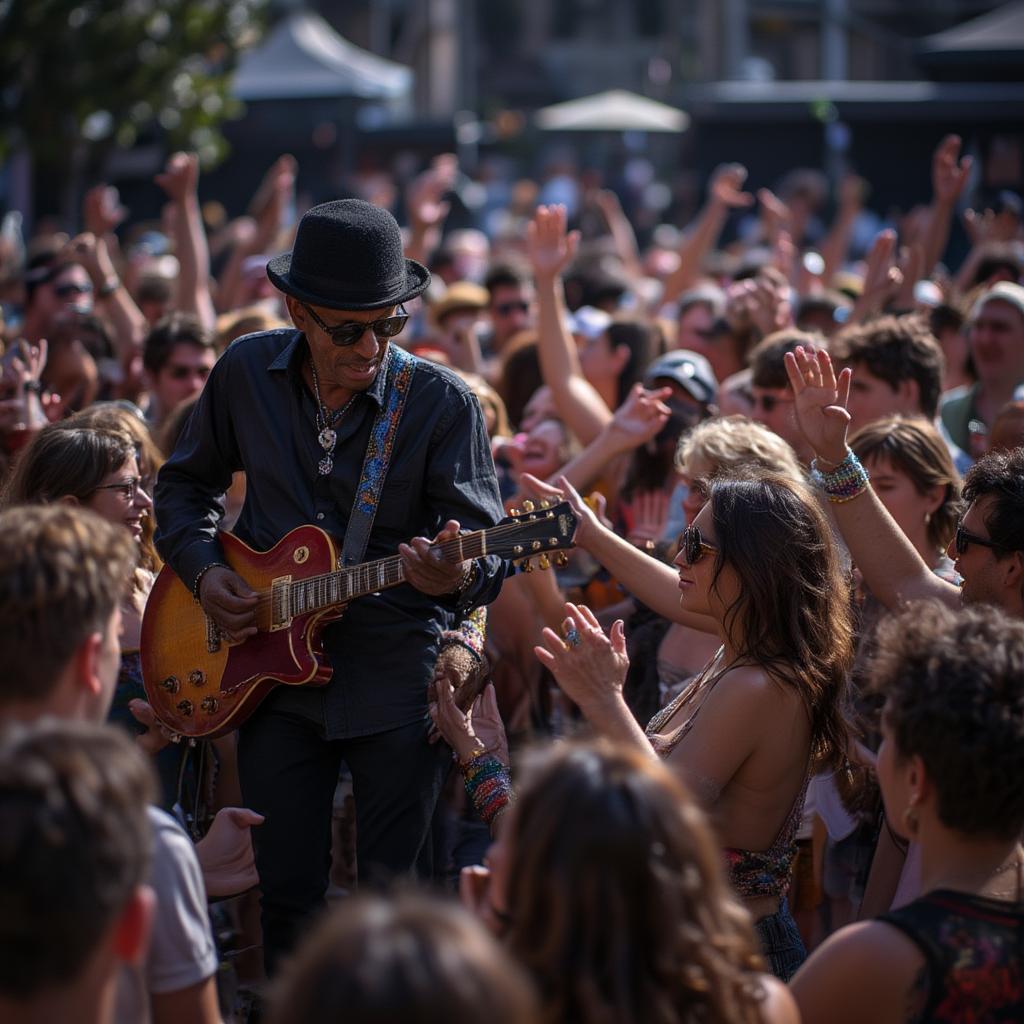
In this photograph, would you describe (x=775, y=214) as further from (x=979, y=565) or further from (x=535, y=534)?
(x=535, y=534)

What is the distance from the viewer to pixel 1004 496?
383 cm

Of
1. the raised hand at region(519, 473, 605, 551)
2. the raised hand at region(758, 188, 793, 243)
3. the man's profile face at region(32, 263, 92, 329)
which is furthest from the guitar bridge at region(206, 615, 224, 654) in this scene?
the raised hand at region(758, 188, 793, 243)

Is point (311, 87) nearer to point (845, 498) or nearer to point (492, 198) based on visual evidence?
point (492, 198)

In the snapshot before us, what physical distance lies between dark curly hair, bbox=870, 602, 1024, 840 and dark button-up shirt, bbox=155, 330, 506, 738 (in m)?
1.48

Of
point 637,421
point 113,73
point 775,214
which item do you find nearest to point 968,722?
point 637,421

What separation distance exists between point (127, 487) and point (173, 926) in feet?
7.49

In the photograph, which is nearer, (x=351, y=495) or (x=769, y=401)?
(x=351, y=495)

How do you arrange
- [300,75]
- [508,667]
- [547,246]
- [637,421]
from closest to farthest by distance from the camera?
1. [637,421]
2. [508,667]
3. [547,246]
4. [300,75]

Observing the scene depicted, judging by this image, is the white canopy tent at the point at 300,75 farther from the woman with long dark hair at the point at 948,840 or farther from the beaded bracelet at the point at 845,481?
the woman with long dark hair at the point at 948,840

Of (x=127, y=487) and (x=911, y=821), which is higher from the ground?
(x=911, y=821)

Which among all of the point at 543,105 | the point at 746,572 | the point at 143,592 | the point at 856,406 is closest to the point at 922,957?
the point at 746,572

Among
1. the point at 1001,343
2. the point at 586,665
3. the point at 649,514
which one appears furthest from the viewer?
the point at 1001,343

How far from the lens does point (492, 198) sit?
68.7 feet

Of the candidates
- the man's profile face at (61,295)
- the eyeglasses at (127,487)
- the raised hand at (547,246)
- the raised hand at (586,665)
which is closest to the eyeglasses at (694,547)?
the raised hand at (586,665)
